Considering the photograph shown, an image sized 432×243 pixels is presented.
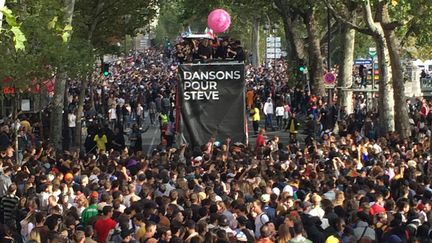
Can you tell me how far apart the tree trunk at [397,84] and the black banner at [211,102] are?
6.15 metres

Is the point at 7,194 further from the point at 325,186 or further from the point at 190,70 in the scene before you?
the point at 190,70

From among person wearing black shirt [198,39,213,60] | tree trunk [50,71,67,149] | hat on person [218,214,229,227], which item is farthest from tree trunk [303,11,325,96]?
hat on person [218,214,229,227]

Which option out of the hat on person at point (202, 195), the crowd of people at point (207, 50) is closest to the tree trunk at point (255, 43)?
Result: the crowd of people at point (207, 50)

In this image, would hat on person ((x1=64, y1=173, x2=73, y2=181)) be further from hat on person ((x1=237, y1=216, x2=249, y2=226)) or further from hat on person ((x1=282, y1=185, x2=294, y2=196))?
hat on person ((x1=237, y1=216, x2=249, y2=226))

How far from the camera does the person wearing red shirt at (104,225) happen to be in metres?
14.4

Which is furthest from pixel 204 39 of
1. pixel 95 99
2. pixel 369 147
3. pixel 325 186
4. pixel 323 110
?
pixel 95 99

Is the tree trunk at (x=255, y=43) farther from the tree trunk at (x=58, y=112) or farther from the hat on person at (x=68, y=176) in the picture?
the hat on person at (x=68, y=176)

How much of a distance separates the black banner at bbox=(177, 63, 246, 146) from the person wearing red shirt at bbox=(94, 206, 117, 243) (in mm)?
14110

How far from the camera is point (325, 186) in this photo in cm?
1748

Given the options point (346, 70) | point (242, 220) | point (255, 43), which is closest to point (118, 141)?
point (242, 220)

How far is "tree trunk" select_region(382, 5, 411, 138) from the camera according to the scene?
106ft

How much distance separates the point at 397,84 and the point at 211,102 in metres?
7.04

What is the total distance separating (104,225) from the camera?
14422mm

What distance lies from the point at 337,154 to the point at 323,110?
45.5ft
